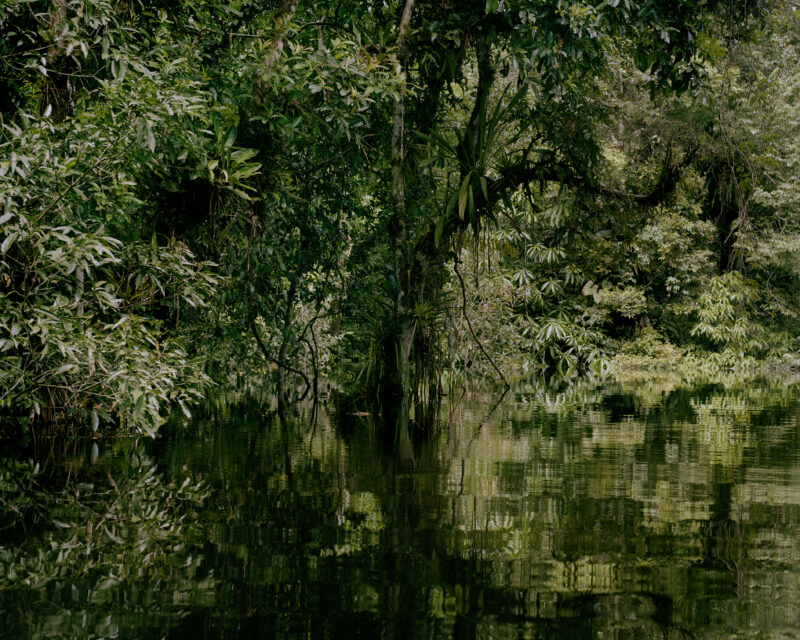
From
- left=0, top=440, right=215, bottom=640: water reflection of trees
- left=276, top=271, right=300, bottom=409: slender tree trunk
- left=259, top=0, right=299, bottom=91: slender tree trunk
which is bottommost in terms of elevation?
left=0, top=440, right=215, bottom=640: water reflection of trees

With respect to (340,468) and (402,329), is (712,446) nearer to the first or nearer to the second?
(340,468)

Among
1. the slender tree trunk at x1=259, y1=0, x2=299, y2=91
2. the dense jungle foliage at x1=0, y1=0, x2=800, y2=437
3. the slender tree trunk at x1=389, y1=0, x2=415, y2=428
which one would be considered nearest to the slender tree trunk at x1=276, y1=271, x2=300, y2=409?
the dense jungle foliage at x1=0, y1=0, x2=800, y2=437

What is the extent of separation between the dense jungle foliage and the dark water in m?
0.99

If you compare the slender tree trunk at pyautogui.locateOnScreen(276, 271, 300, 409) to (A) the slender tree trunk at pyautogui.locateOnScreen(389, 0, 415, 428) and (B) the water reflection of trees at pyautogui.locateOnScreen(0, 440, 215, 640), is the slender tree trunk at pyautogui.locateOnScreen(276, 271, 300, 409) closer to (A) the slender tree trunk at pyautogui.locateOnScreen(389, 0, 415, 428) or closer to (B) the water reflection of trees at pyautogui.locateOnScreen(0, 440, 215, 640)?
(A) the slender tree trunk at pyautogui.locateOnScreen(389, 0, 415, 428)

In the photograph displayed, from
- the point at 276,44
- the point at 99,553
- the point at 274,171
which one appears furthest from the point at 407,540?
the point at 276,44

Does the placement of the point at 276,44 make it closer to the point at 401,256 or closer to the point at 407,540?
the point at 401,256

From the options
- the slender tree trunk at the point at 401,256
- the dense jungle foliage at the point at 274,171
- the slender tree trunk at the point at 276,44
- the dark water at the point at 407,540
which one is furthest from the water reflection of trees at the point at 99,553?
the slender tree trunk at the point at 401,256

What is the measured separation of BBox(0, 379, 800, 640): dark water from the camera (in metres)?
2.01

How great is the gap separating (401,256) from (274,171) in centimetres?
163

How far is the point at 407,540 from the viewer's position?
2.80 meters

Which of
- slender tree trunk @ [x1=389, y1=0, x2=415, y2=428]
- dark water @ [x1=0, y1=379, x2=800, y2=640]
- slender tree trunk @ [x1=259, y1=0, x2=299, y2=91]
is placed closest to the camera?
dark water @ [x1=0, y1=379, x2=800, y2=640]

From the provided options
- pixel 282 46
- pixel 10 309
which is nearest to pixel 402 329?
pixel 282 46

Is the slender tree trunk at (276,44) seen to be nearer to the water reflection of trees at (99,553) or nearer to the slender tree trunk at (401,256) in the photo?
the slender tree trunk at (401,256)

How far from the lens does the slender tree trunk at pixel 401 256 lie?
7.91 metres
